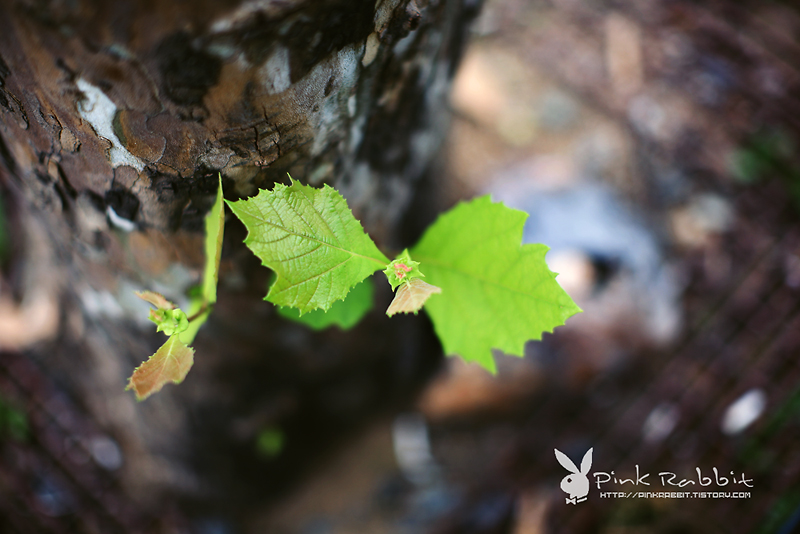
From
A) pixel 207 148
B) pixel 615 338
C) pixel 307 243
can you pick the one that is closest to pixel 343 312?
pixel 307 243

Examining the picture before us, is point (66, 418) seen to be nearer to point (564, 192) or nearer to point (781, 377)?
point (564, 192)

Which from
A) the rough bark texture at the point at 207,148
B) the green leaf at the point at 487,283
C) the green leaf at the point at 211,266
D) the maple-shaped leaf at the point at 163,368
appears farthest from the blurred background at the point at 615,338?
the maple-shaped leaf at the point at 163,368

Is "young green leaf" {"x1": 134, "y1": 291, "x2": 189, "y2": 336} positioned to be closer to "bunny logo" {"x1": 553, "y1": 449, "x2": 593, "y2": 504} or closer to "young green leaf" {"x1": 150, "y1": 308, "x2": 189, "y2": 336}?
"young green leaf" {"x1": 150, "y1": 308, "x2": 189, "y2": 336}

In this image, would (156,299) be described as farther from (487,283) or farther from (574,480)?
(574,480)

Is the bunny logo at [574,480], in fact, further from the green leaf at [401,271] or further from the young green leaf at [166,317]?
the young green leaf at [166,317]

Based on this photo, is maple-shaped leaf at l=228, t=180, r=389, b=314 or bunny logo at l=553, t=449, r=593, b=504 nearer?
maple-shaped leaf at l=228, t=180, r=389, b=314

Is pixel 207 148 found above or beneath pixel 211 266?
above

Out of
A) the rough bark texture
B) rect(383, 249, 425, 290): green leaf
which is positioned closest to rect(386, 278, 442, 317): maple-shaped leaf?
rect(383, 249, 425, 290): green leaf
